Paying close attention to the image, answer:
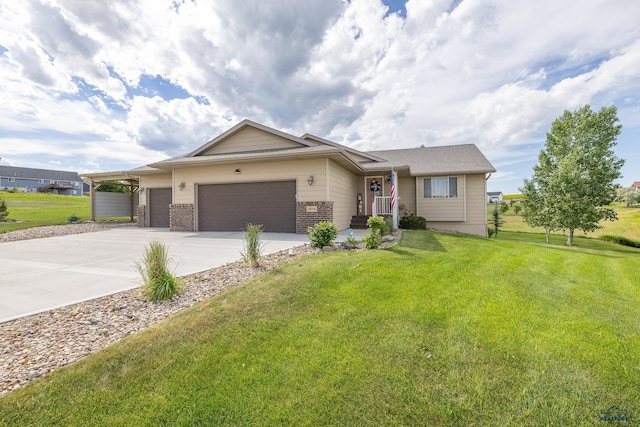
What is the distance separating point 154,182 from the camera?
1541 centimetres

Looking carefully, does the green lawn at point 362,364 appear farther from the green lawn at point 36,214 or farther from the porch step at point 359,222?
the green lawn at point 36,214

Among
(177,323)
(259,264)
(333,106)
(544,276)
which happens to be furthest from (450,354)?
(333,106)

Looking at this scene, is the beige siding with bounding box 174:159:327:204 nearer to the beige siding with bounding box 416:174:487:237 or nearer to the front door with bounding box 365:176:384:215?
the front door with bounding box 365:176:384:215

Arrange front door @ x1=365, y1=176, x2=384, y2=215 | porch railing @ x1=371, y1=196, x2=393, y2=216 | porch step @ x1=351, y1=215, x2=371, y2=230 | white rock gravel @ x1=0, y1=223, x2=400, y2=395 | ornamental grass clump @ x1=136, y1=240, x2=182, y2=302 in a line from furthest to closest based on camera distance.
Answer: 1. front door @ x1=365, y1=176, x2=384, y2=215
2. porch step @ x1=351, y1=215, x2=371, y2=230
3. porch railing @ x1=371, y1=196, x2=393, y2=216
4. ornamental grass clump @ x1=136, y1=240, x2=182, y2=302
5. white rock gravel @ x1=0, y1=223, x2=400, y2=395

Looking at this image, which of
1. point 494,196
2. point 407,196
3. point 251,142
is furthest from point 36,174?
point 494,196

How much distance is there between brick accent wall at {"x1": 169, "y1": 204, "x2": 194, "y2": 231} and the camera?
12391 mm

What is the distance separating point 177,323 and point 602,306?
5.74m

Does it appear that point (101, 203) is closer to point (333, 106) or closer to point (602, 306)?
point (333, 106)

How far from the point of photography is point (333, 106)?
48.9 ft

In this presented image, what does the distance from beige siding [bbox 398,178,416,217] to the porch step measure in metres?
2.55

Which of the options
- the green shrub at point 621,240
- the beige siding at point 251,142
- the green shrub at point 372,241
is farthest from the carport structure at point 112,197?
the green shrub at point 621,240

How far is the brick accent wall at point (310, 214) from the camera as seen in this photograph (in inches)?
402

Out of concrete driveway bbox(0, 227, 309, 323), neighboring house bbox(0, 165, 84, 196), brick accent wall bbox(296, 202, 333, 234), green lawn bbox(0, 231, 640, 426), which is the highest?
neighboring house bbox(0, 165, 84, 196)

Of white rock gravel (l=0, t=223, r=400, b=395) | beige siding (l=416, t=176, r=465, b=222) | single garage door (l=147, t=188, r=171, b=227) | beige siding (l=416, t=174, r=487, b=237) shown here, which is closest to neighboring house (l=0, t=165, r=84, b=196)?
single garage door (l=147, t=188, r=171, b=227)
